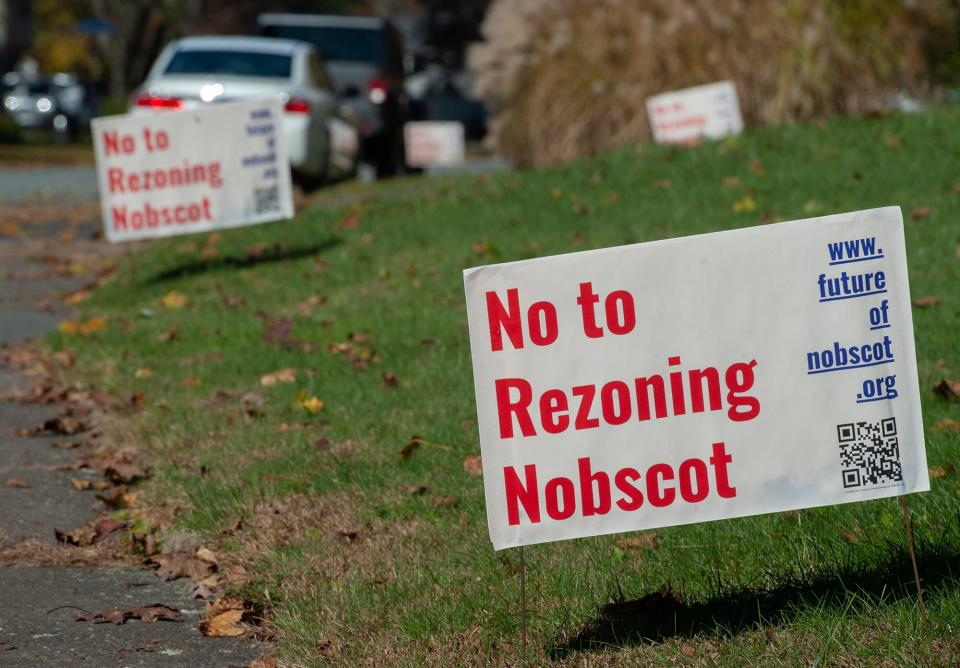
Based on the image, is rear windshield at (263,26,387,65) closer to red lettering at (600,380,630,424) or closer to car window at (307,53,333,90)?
car window at (307,53,333,90)

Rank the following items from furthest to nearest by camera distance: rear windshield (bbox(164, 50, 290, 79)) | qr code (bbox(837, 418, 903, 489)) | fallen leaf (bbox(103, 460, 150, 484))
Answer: rear windshield (bbox(164, 50, 290, 79)) → fallen leaf (bbox(103, 460, 150, 484)) → qr code (bbox(837, 418, 903, 489))

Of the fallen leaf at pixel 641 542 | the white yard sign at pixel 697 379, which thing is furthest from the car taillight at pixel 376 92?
the white yard sign at pixel 697 379

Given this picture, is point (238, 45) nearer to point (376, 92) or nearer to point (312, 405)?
point (376, 92)

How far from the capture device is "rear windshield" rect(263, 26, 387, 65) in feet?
67.6

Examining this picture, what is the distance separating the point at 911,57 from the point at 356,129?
256 inches

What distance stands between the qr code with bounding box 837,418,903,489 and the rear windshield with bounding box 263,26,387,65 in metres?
17.4

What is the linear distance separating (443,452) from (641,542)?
122cm

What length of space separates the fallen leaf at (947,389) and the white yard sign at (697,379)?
2.10 meters

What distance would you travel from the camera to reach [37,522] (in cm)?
519

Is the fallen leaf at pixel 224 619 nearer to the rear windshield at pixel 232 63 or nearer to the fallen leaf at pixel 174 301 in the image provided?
the fallen leaf at pixel 174 301

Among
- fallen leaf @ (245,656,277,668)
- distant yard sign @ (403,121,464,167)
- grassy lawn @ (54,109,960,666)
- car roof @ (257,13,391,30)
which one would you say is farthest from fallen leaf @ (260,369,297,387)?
distant yard sign @ (403,121,464,167)

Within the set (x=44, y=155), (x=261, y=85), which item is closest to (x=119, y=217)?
(x=261, y=85)

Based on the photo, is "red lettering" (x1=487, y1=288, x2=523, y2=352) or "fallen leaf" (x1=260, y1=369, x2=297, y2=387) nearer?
"red lettering" (x1=487, y1=288, x2=523, y2=352)

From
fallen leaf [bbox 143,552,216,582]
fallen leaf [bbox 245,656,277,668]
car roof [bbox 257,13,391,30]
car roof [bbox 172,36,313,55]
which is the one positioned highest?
car roof [bbox 257,13,391,30]
